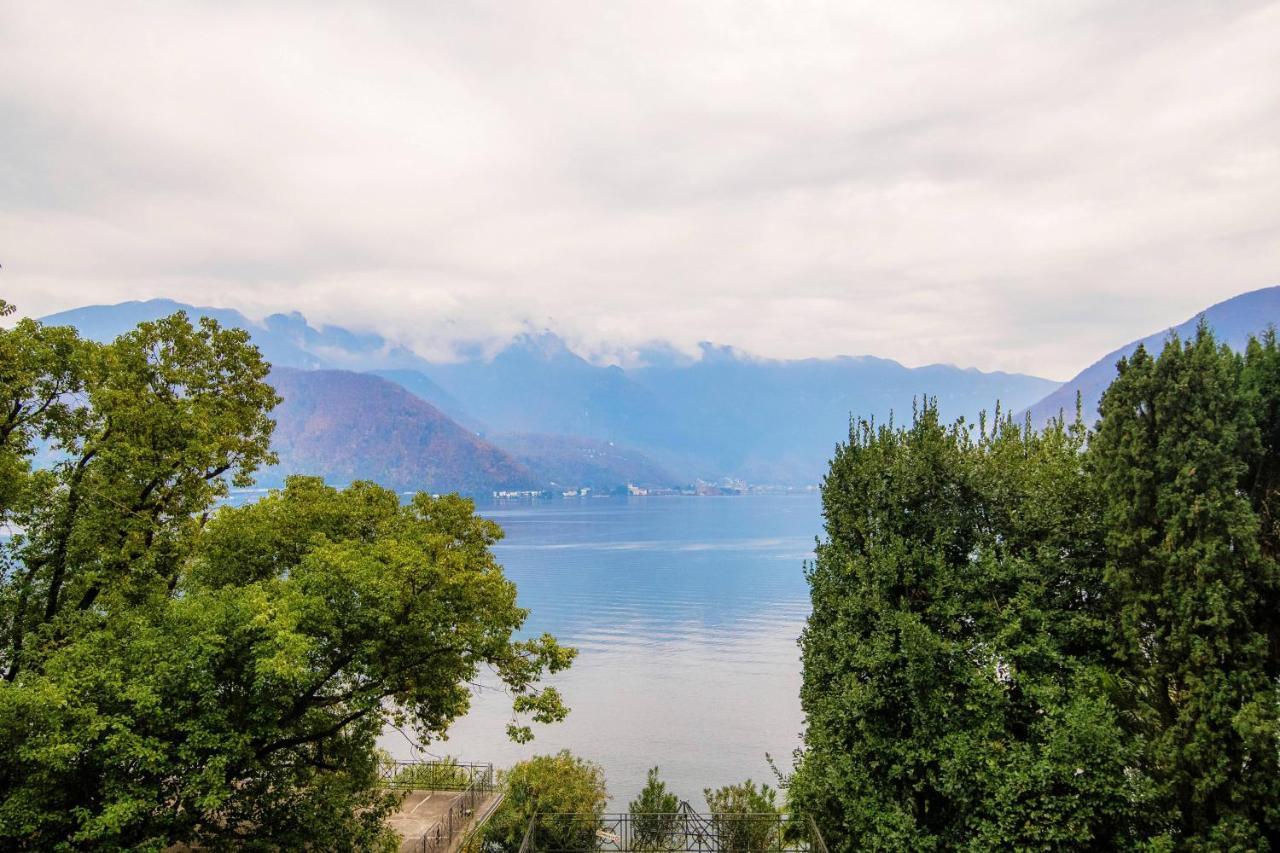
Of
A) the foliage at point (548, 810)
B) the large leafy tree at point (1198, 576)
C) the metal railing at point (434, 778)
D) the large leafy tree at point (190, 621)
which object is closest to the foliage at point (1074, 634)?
the large leafy tree at point (1198, 576)

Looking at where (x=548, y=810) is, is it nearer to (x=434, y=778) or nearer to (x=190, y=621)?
(x=434, y=778)

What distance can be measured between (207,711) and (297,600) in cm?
241

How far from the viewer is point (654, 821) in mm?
24406

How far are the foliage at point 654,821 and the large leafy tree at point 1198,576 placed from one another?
14.4 metres

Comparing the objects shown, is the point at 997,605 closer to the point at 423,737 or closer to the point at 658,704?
the point at 423,737

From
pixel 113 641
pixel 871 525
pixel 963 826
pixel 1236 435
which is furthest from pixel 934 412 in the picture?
pixel 113 641

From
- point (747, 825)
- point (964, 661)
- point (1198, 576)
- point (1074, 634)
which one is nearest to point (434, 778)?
point (747, 825)

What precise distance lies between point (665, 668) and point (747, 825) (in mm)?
39990

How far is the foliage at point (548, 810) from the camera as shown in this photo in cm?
2322

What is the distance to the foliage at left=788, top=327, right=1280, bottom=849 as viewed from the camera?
13.1m

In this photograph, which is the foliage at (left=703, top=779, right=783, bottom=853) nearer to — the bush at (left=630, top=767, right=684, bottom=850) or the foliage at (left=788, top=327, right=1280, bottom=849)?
the bush at (left=630, top=767, right=684, bottom=850)

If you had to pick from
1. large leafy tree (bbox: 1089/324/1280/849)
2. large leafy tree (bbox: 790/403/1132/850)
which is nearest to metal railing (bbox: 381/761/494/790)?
large leafy tree (bbox: 790/403/1132/850)

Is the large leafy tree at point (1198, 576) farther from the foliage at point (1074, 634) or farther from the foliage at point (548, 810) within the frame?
the foliage at point (548, 810)

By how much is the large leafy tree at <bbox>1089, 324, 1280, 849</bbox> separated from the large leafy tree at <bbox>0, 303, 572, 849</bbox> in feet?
39.6
